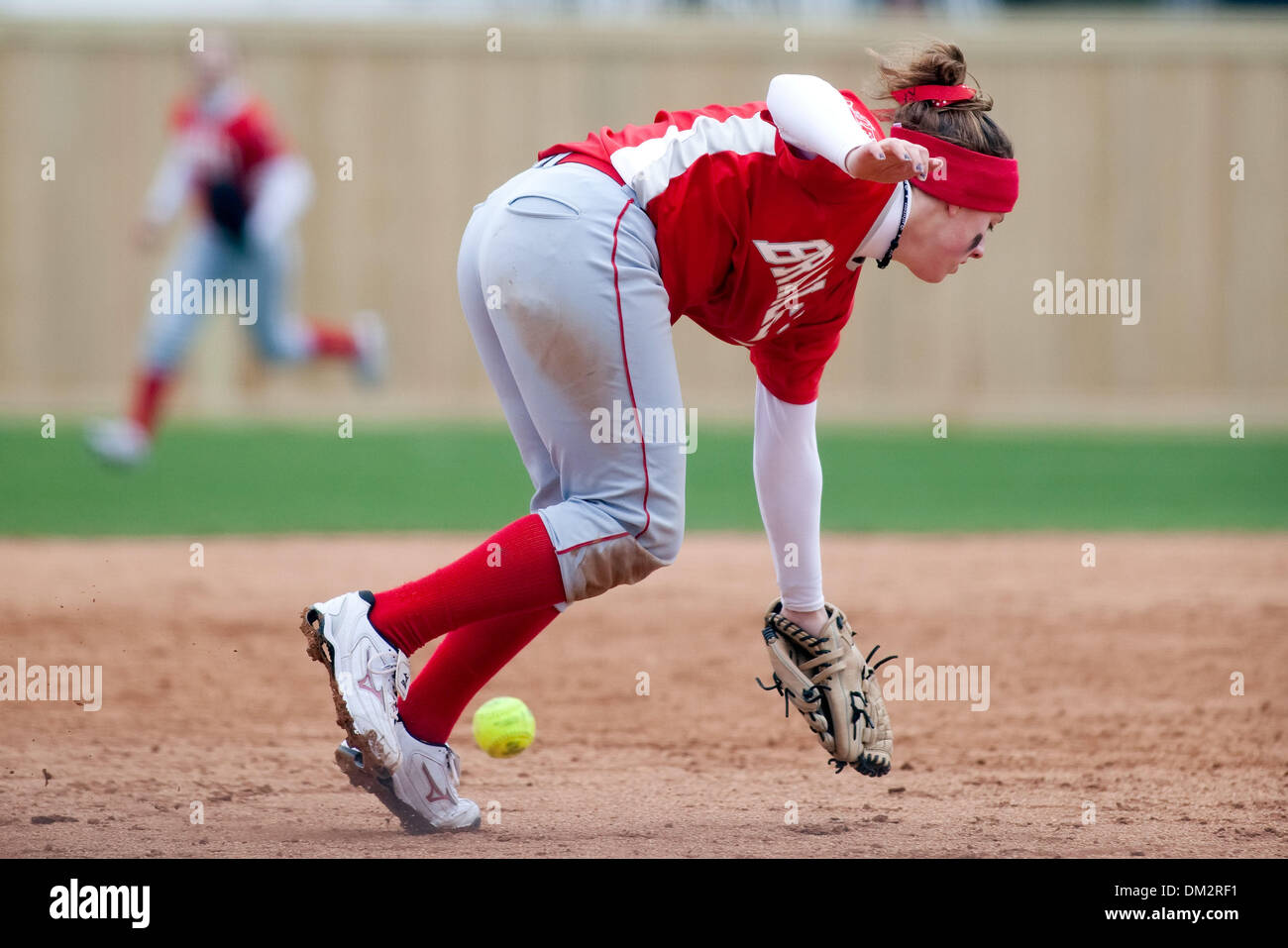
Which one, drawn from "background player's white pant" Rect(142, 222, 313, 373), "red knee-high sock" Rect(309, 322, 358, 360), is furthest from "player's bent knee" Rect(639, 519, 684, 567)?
"red knee-high sock" Rect(309, 322, 358, 360)

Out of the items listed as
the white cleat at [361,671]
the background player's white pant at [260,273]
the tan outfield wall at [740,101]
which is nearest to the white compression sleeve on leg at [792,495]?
the white cleat at [361,671]

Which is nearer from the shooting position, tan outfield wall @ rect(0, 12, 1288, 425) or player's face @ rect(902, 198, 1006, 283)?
player's face @ rect(902, 198, 1006, 283)

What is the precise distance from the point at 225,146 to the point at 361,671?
25.8ft

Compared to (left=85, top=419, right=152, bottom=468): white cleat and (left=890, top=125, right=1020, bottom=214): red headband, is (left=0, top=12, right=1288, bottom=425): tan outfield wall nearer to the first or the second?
(left=85, top=419, right=152, bottom=468): white cleat

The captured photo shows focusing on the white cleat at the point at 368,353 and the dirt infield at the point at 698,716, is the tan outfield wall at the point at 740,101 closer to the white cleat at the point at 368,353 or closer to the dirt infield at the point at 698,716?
the white cleat at the point at 368,353

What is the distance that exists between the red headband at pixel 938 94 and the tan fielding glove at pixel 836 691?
124 centimetres

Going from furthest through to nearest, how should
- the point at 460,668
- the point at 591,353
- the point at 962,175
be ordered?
the point at 460,668 → the point at 962,175 → the point at 591,353

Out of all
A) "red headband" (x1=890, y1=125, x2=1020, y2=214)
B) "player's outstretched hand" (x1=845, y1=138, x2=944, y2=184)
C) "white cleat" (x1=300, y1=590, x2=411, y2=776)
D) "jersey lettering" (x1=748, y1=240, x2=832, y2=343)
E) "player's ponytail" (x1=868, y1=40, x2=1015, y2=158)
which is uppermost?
"player's ponytail" (x1=868, y1=40, x2=1015, y2=158)

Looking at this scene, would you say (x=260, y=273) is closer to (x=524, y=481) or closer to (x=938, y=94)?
(x=524, y=481)

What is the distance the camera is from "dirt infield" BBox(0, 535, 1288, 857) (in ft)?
11.1

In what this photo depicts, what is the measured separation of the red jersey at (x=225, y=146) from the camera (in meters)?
10.0

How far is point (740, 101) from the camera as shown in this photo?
1315 cm

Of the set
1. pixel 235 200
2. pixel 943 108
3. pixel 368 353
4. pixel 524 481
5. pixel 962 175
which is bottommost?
pixel 524 481

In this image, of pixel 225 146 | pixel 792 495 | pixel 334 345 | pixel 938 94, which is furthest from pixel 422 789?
pixel 225 146
